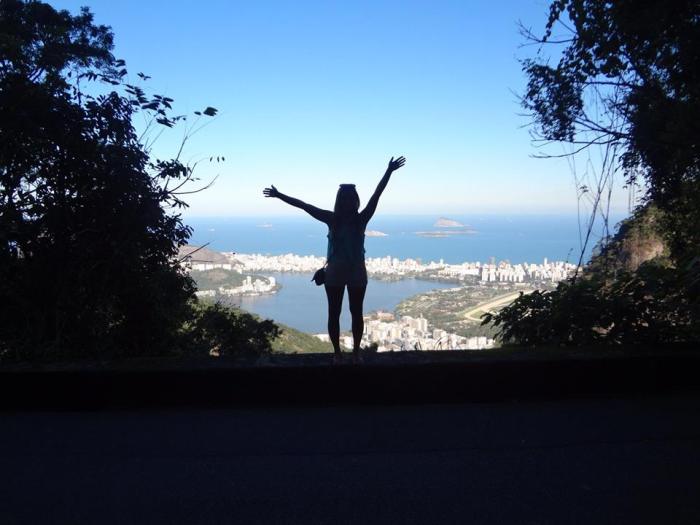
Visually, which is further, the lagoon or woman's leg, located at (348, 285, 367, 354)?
the lagoon

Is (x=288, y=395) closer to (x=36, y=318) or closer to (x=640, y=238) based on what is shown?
(x=36, y=318)

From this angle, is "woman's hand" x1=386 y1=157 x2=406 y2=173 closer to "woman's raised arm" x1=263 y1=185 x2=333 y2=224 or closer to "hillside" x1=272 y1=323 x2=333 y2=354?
"woman's raised arm" x1=263 y1=185 x2=333 y2=224

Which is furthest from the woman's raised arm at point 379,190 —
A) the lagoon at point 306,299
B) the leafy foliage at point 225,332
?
the lagoon at point 306,299

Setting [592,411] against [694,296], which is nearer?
[592,411]

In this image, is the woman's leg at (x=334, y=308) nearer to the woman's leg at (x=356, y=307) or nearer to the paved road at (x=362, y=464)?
the woman's leg at (x=356, y=307)

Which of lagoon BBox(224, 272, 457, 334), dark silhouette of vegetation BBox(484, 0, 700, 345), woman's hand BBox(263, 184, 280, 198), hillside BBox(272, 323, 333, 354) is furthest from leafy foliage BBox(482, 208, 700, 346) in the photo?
lagoon BBox(224, 272, 457, 334)

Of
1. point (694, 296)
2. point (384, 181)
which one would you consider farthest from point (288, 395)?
point (694, 296)
